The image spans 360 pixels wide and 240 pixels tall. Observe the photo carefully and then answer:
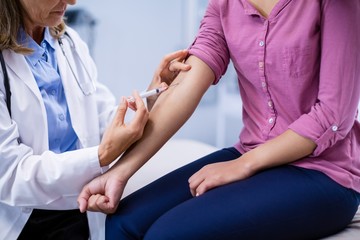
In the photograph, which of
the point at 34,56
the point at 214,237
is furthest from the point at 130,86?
the point at 214,237

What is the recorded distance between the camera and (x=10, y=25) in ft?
4.11

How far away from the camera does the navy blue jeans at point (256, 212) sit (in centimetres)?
96

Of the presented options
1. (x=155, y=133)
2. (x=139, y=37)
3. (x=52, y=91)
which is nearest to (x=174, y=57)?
(x=155, y=133)

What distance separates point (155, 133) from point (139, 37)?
215 centimetres

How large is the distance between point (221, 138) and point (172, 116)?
2.20 m

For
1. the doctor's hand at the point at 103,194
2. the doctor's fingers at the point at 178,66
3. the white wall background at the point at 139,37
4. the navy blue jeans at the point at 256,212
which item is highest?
the doctor's fingers at the point at 178,66

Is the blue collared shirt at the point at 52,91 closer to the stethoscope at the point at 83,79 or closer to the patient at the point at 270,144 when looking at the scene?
the stethoscope at the point at 83,79

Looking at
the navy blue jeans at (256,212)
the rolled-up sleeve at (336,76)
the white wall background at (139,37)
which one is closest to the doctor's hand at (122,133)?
the navy blue jeans at (256,212)

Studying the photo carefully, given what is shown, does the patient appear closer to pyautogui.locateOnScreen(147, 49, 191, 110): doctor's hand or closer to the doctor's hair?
pyautogui.locateOnScreen(147, 49, 191, 110): doctor's hand

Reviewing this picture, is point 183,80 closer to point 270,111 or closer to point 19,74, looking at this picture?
point 270,111

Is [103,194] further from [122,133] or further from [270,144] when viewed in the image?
[270,144]

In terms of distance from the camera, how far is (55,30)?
148cm

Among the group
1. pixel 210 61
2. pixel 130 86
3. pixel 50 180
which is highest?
pixel 210 61

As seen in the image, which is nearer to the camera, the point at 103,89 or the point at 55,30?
the point at 55,30
